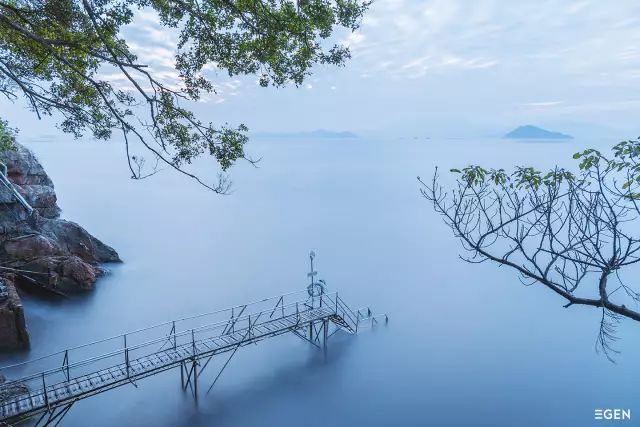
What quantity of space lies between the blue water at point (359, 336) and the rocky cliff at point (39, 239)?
4.13ft

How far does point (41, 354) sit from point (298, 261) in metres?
20.1

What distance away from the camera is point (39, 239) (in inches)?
876

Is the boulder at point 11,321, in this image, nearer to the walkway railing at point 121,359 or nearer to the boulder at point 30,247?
the walkway railing at point 121,359

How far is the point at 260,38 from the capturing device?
621cm

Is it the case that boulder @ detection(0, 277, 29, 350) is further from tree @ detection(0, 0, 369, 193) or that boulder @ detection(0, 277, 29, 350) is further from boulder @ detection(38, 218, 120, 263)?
tree @ detection(0, 0, 369, 193)

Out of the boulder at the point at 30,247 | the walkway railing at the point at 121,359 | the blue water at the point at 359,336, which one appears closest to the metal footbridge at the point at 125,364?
the walkway railing at the point at 121,359

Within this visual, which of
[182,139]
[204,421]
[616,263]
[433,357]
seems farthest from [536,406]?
[182,139]

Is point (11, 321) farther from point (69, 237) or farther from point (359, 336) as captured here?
point (359, 336)

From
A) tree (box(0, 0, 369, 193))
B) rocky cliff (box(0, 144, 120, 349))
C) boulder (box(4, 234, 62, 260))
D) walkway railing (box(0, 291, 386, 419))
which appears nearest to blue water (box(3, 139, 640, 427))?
rocky cliff (box(0, 144, 120, 349))

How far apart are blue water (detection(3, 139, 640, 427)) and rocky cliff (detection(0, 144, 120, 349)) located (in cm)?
126

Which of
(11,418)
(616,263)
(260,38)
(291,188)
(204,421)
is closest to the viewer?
(616,263)

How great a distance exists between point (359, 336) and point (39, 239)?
17.5m

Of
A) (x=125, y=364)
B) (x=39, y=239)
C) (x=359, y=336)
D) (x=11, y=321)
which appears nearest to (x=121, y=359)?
(x=11, y=321)

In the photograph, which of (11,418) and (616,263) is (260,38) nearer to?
(616,263)
